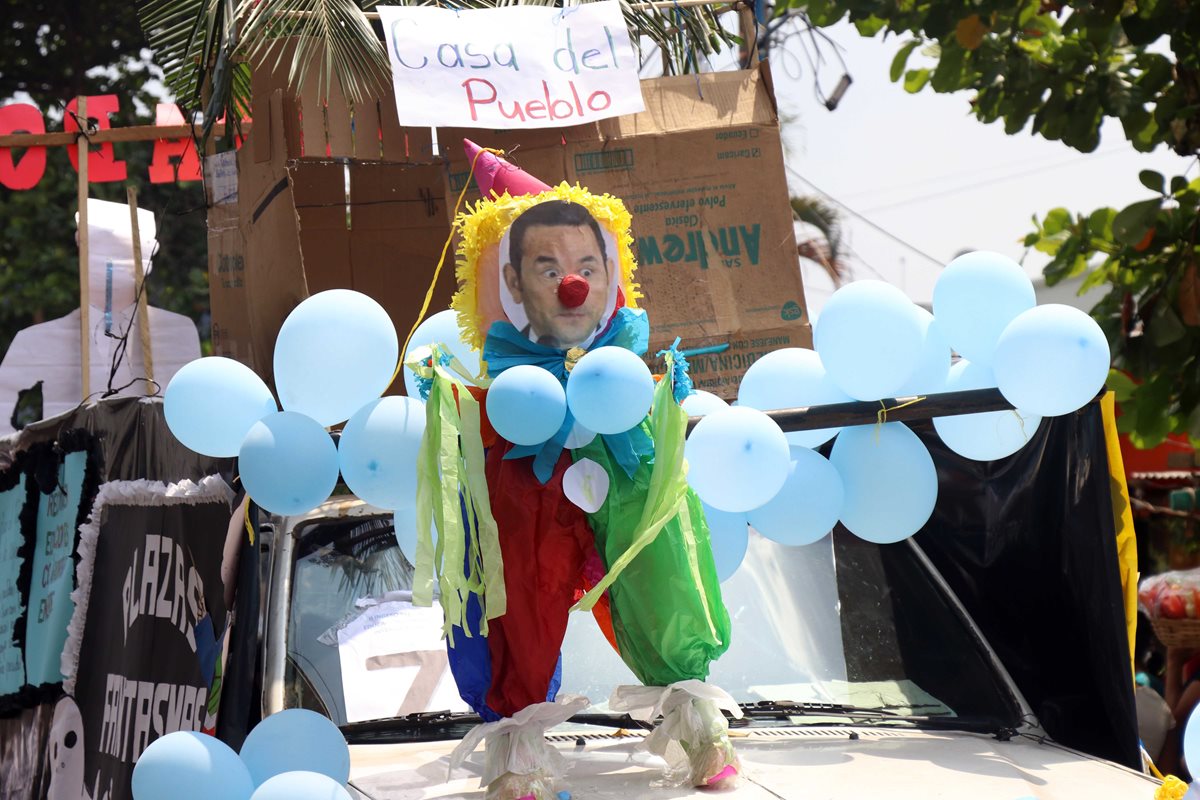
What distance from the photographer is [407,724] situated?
129 inches

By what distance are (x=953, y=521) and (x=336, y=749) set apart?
1.87 metres

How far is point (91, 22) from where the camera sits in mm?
13695

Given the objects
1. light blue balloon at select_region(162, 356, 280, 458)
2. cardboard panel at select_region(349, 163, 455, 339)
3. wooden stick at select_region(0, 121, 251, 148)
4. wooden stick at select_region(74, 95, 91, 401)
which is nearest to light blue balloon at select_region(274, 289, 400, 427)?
light blue balloon at select_region(162, 356, 280, 458)

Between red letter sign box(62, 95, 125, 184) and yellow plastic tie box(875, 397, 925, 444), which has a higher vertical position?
red letter sign box(62, 95, 125, 184)

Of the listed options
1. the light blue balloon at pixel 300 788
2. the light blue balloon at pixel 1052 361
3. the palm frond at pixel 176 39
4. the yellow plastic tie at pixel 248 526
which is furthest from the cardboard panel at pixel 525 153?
the light blue balloon at pixel 300 788

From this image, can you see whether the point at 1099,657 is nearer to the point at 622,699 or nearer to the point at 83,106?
the point at 622,699

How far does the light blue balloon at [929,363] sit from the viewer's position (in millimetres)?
3162

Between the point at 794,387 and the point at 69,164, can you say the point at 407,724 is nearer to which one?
the point at 794,387

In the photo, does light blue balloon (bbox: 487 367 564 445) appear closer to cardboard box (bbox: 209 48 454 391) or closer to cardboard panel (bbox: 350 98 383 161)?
cardboard box (bbox: 209 48 454 391)

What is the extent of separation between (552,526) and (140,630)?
191 centimetres

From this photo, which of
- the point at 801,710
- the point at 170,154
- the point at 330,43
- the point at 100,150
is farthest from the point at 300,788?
the point at 100,150

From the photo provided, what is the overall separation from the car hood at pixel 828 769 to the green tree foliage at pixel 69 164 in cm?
1031

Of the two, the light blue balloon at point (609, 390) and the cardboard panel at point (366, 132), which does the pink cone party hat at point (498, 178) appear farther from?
the cardboard panel at point (366, 132)

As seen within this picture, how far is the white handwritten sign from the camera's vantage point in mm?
4879
